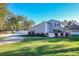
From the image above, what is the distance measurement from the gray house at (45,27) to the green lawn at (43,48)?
94 millimetres

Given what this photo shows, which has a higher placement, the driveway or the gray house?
the gray house

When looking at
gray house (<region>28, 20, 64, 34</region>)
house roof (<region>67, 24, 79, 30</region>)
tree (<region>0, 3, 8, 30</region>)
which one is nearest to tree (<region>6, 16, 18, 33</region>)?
tree (<region>0, 3, 8, 30</region>)

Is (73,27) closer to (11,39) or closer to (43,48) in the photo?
(43,48)

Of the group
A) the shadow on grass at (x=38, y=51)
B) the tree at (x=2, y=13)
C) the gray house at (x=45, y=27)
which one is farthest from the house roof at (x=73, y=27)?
the tree at (x=2, y=13)

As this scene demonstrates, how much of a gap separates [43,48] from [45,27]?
0.22 metres

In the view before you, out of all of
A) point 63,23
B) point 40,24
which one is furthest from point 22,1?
point 63,23

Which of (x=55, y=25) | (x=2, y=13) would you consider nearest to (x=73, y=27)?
(x=55, y=25)

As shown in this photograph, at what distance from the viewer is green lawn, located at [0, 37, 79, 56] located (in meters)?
2.84

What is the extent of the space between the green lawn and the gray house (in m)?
0.09

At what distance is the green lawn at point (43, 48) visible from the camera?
9.30 feet

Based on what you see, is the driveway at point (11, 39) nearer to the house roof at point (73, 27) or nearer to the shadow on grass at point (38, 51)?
the shadow on grass at point (38, 51)

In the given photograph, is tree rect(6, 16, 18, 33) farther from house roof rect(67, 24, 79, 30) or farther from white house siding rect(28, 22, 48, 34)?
house roof rect(67, 24, 79, 30)

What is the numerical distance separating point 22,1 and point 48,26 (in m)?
0.37

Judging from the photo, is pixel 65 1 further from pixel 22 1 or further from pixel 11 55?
pixel 11 55
